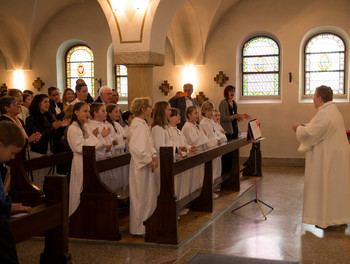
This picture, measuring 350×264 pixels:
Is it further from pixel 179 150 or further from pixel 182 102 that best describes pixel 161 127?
pixel 182 102

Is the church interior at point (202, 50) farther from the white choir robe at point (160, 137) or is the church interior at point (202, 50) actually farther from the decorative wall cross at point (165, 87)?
the white choir robe at point (160, 137)

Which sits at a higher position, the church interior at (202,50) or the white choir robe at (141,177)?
the church interior at (202,50)

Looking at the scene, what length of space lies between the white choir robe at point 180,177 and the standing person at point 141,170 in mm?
858

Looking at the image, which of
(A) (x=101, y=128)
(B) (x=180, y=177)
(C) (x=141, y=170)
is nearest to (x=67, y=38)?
(A) (x=101, y=128)

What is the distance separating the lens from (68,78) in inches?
579

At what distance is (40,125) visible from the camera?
6.99 metres

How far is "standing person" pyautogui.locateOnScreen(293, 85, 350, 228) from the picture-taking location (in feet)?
20.8

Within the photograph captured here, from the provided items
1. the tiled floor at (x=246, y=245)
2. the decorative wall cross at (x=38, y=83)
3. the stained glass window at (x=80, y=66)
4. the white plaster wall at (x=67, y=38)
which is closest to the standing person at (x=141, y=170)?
the tiled floor at (x=246, y=245)

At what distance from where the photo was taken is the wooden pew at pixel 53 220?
11.7ft

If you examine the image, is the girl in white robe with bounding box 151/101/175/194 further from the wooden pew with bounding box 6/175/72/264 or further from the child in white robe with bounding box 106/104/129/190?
A: the wooden pew with bounding box 6/175/72/264

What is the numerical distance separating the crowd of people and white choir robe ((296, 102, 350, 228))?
174cm

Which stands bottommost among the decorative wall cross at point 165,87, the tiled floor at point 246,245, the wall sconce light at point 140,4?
the tiled floor at point 246,245

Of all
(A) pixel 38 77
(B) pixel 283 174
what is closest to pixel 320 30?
(B) pixel 283 174

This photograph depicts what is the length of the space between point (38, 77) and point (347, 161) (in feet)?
33.9
